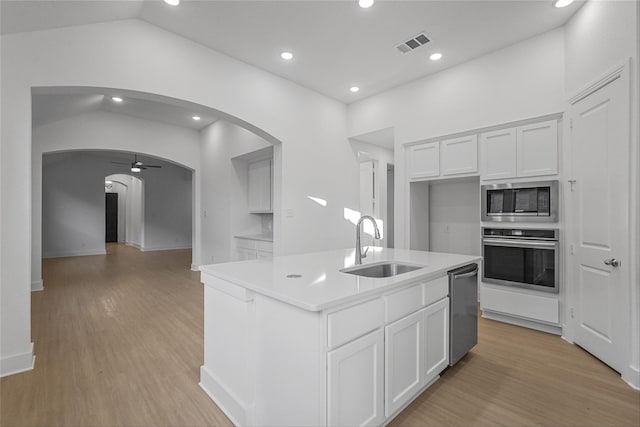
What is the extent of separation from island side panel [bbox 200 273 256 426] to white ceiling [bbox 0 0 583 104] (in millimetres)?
2492

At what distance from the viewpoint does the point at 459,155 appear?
3918 mm

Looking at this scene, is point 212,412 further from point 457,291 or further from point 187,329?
point 457,291

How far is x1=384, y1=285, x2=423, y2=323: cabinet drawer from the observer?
1690 millimetres

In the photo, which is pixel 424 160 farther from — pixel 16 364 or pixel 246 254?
pixel 16 364

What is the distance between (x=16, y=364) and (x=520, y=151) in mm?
5171

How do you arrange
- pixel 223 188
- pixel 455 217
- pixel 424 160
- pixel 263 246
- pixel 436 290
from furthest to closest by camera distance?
pixel 223 188, pixel 263 246, pixel 455 217, pixel 424 160, pixel 436 290

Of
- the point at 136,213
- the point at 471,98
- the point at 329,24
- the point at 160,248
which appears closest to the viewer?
the point at 329,24

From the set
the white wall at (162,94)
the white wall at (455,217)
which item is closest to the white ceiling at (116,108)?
the white wall at (162,94)

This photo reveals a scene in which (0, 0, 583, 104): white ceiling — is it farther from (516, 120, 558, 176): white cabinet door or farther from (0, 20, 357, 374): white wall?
(516, 120, 558, 176): white cabinet door

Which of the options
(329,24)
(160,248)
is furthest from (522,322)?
(160,248)

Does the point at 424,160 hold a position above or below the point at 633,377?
above

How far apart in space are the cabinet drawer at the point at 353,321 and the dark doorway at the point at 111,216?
15.3 meters

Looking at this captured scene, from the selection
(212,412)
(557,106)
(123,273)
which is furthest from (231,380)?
(123,273)

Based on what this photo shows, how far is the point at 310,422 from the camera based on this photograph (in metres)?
1.36
